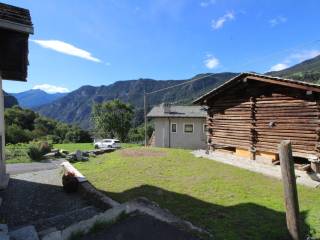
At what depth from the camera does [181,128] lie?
31.7 m

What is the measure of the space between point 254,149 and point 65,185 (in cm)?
1028

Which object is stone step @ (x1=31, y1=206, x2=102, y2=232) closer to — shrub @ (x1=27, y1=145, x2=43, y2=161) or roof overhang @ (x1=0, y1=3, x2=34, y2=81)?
roof overhang @ (x1=0, y1=3, x2=34, y2=81)

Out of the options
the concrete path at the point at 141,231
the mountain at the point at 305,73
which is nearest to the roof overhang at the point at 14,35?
the concrete path at the point at 141,231

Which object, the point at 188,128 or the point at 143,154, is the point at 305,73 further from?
the point at 143,154

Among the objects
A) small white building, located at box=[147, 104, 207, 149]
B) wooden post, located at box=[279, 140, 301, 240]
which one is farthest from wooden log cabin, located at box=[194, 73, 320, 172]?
small white building, located at box=[147, 104, 207, 149]

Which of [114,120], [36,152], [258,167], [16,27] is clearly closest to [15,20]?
[16,27]

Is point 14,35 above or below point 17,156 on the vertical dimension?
above

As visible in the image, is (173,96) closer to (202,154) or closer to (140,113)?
(140,113)

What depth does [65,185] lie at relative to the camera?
41.1 ft

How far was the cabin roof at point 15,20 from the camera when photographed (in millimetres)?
7047

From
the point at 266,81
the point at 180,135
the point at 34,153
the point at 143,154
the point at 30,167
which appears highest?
the point at 266,81

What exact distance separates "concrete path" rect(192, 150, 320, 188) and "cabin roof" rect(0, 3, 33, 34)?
1191 centimetres

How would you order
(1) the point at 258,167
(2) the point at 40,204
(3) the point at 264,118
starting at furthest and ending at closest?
(3) the point at 264,118 → (1) the point at 258,167 → (2) the point at 40,204

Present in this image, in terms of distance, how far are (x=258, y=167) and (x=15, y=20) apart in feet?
42.8
